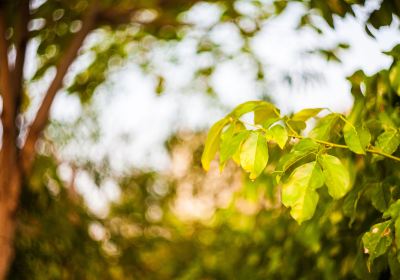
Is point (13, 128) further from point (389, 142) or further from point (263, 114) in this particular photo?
point (389, 142)

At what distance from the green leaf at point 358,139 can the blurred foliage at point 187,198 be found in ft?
0.35

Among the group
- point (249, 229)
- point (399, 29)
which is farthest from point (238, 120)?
point (249, 229)

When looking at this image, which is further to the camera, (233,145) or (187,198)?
(187,198)

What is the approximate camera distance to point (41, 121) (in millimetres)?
2281

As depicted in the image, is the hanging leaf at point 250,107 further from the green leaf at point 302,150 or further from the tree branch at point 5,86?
the tree branch at point 5,86

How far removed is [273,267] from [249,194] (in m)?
0.41

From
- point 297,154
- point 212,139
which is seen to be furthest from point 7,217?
point 297,154

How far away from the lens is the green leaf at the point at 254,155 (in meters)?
0.85

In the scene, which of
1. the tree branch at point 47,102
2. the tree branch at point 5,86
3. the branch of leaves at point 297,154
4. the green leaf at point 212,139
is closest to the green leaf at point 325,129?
the branch of leaves at point 297,154

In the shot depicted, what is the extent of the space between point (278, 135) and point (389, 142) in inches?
11.5

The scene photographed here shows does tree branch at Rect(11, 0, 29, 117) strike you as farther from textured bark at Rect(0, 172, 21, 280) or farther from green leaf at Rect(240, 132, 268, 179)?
green leaf at Rect(240, 132, 268, 179)

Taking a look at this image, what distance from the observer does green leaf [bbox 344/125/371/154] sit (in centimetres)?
88

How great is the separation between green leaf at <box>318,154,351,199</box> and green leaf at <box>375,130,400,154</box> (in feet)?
0.66

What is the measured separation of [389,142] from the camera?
98cm
